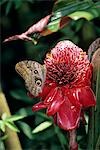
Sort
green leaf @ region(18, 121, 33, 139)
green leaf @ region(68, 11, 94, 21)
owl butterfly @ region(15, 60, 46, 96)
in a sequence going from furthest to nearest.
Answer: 1. green leaf @ region(18, 121, 33, 139)
2. green leaf @ region(68, 11, 94, 21)
3. owl butterfly @ region(15, 60, 46, 96)

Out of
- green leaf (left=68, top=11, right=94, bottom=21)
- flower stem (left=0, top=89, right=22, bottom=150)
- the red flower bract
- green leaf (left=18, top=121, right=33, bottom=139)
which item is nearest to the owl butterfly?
the red flower bract

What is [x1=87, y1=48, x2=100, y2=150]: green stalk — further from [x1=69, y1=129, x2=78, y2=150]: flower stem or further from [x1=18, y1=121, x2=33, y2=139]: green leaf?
[x1=18, y1=121, x2=33, y2=139]: green leaf

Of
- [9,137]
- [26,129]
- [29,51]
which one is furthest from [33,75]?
[29,51]

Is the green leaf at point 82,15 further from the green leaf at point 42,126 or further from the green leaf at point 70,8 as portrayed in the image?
the green leaf at point 42,126

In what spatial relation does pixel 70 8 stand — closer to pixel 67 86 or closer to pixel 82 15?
pixel 82 15

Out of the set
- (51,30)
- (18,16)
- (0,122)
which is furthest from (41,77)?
(18,16)

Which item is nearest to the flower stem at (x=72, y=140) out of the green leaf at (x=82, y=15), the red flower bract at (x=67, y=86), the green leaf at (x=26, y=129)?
the red flower bract at (x=67, y=86)
